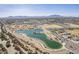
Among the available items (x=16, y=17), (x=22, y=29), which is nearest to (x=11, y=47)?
(x=22, y=29)

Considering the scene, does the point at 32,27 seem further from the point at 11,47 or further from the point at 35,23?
the point at 11,47

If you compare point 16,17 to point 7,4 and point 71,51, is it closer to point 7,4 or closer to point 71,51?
point 7,4

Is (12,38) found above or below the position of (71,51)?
above

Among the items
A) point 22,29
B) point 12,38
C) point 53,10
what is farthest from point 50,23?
point 12,38
